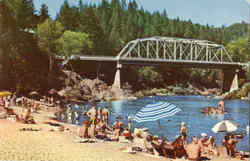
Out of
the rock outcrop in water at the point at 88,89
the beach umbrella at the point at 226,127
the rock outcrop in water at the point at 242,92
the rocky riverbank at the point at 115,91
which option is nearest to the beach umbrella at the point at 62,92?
the rocky riverbank at the point at 115,91

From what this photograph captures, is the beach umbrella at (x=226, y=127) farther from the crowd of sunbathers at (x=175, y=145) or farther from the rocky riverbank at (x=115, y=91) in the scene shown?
the rocky riverbank at (x=115, y=91)

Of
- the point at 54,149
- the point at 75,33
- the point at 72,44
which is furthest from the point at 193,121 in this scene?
the point at 75,33

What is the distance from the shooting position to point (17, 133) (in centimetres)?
844

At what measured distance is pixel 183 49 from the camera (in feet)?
42.5

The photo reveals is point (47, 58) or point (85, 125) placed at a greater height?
point (47, 58)

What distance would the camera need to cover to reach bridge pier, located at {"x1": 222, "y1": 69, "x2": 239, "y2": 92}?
12477 millimetres

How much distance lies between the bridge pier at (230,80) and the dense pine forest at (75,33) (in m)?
0.63

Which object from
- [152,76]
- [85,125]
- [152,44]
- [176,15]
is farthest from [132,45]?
[85,125]

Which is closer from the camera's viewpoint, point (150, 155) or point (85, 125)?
point (150, 155)

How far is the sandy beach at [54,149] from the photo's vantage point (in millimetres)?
6793

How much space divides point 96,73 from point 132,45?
24.2 feet

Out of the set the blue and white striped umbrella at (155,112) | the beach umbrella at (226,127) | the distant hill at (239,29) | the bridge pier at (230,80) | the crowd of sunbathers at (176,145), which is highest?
the distant hill at (239,29)

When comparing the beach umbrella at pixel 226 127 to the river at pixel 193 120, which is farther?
the river at pixel 193 120

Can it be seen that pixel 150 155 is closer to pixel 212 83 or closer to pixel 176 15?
pixel 176 15
